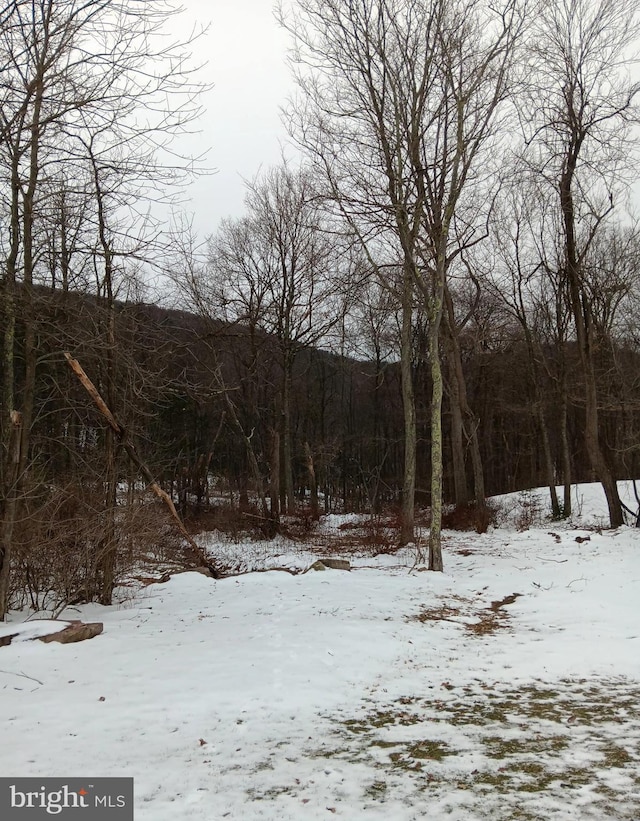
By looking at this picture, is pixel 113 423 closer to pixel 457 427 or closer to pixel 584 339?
pixel 584 339

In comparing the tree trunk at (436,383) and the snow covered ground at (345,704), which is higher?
the tree trunk at (436,383)

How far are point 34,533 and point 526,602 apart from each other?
6.84m

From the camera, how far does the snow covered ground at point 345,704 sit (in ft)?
10.2

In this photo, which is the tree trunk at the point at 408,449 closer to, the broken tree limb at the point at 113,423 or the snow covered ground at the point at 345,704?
the snow covered ground at the point at 345,704

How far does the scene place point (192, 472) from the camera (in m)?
25.7

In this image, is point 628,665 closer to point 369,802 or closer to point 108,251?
point 369,802

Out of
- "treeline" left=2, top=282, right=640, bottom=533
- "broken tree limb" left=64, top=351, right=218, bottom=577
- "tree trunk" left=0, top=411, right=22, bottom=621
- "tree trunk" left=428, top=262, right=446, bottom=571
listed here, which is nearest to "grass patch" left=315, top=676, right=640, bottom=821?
"treeline" left=2, top=282, right=640, bottom=533

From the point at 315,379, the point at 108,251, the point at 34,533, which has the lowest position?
the point at 34,533

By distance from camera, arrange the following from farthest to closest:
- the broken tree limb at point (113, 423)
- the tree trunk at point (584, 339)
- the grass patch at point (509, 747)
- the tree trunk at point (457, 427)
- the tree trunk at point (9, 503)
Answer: the tree trunk at point (457, 427), the tree trunk at point (584, 339), the broken tree limb at point (113, 423), the tree trunk at point (9, 503), the grass patch at point (509, 747)

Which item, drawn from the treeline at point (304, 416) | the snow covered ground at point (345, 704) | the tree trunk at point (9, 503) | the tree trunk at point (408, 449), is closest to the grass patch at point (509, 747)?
the snow covered ground at point (345, 704)

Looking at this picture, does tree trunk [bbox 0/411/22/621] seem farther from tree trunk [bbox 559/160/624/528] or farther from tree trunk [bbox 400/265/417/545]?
tree trunk [bbox 559/160/624/528]

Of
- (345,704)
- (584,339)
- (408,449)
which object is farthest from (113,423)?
(584,339)

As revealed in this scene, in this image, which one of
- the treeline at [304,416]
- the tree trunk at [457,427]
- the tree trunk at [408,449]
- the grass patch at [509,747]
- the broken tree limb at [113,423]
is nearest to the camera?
the grass patch at [509,747]

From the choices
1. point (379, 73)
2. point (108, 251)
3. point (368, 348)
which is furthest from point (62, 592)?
point (368, 348)
